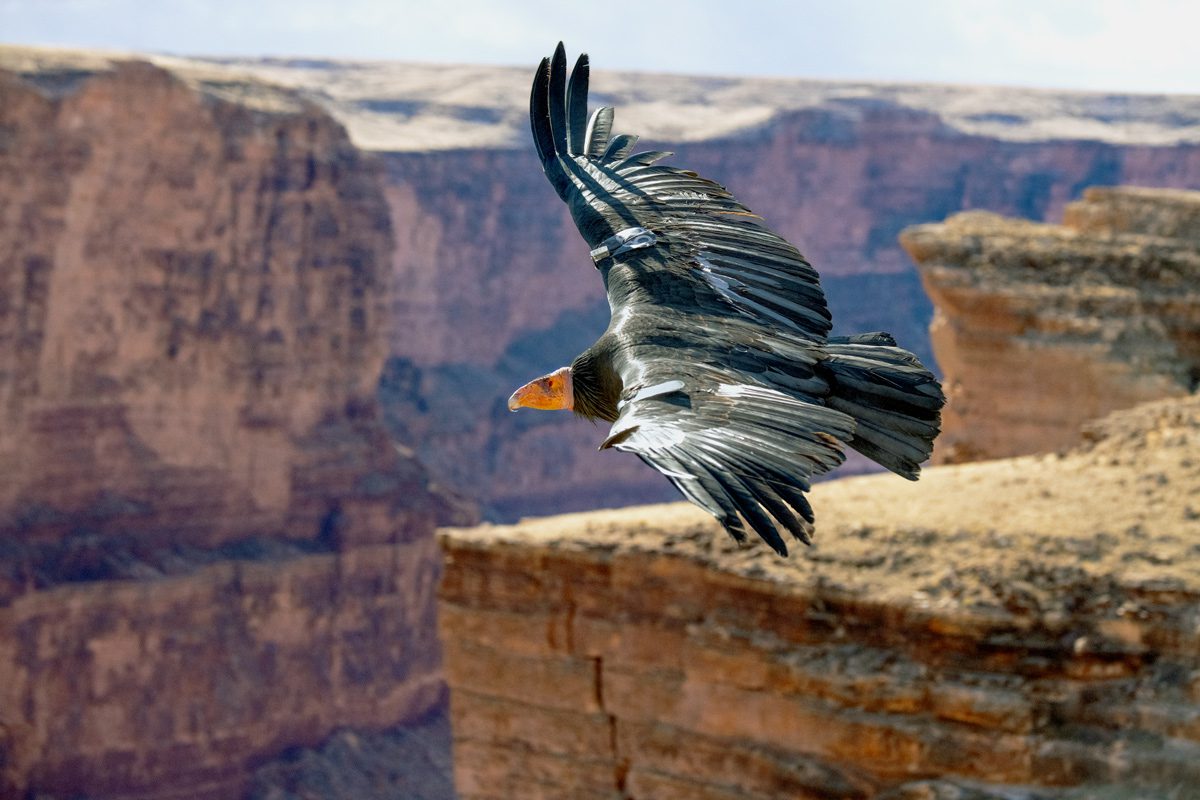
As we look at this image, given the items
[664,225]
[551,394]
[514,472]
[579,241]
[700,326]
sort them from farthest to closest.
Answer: [579,241] < [514,472] < [664,225] < [551,394] < [700,326]

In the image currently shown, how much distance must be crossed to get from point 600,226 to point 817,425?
269 cm

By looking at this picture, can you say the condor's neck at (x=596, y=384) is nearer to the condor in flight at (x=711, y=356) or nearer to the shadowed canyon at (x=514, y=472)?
the condor in flight at (x=711, y=356)

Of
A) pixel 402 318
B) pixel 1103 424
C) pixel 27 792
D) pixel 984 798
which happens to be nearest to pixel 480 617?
pixel 984 798

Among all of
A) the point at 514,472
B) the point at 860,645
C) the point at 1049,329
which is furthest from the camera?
the point at 514,472

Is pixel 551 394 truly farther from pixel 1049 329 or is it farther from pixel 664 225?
pixel 1049 329

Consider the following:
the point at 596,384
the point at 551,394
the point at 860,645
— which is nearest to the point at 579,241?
the point at 860,645

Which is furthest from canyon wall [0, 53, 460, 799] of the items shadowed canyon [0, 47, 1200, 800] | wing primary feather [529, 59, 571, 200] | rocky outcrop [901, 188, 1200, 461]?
wing primary feather [529, 59, 571, 200]

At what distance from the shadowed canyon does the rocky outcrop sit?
4cm

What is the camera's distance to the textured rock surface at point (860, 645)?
1146 cm

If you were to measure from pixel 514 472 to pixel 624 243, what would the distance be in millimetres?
49891

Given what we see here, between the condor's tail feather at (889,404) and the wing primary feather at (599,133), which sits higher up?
the wing primary feather at (599,133)

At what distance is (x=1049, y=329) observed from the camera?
1975 cm

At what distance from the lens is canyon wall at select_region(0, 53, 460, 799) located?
3550 centimetres

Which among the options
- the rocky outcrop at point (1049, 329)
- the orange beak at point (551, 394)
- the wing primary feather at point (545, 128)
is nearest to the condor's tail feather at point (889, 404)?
the orange beak at point (551, 394)
